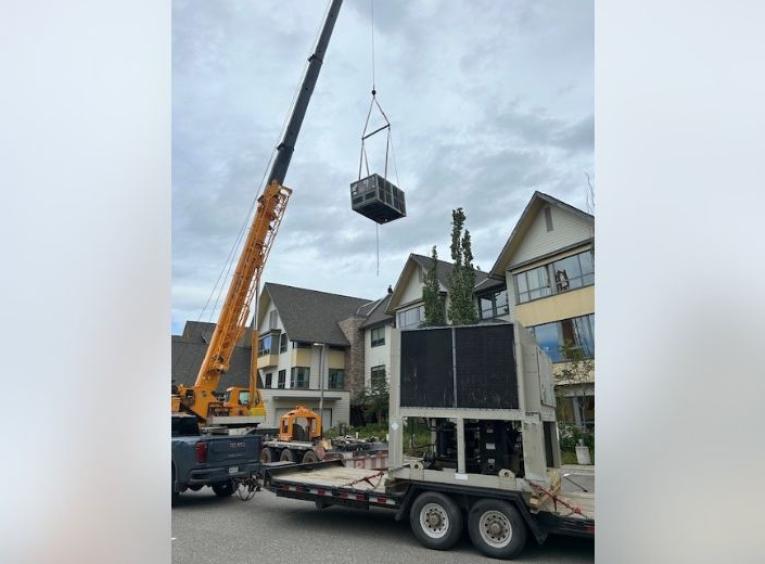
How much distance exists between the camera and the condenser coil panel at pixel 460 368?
465cm

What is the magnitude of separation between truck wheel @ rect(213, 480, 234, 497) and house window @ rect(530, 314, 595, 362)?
8303 mm

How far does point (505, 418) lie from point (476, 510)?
0.86 meters

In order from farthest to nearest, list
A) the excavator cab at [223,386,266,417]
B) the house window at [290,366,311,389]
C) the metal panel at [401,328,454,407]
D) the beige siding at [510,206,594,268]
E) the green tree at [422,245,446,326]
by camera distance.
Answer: the house window at [290,366,311,389]
the green tree at [422,245,446,326]
the beige siding at [510,206,594,268]
the excavator cab at [223,386,266,417]
the metal panel at [401,328,454,407]

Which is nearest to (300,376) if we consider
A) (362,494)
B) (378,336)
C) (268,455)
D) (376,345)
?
(376,345)

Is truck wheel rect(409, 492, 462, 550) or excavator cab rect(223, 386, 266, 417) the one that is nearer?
truck wheel rect(409, 492, 462, 550)

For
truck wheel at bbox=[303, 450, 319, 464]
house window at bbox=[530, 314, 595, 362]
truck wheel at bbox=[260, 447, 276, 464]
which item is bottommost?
truck wheel at bbox=[260, 447, 276, 464]

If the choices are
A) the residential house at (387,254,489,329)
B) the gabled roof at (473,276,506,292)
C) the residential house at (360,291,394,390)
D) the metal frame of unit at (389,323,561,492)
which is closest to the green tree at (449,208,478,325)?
the gabled roof at (473,276,506,292)

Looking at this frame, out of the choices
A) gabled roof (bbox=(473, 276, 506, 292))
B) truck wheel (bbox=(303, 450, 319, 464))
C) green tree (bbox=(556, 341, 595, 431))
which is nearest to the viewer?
truck wheel (bbox=(303, 450, 319, 464))

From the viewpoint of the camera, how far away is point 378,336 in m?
22.8

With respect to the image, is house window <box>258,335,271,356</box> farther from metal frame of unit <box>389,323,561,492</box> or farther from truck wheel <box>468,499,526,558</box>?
truck wheel <box>468,499,526,558</box>

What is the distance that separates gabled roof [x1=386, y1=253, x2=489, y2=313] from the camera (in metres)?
18.7

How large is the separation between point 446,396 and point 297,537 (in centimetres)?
206

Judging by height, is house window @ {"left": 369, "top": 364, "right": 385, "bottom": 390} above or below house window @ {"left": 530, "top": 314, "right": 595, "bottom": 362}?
below
